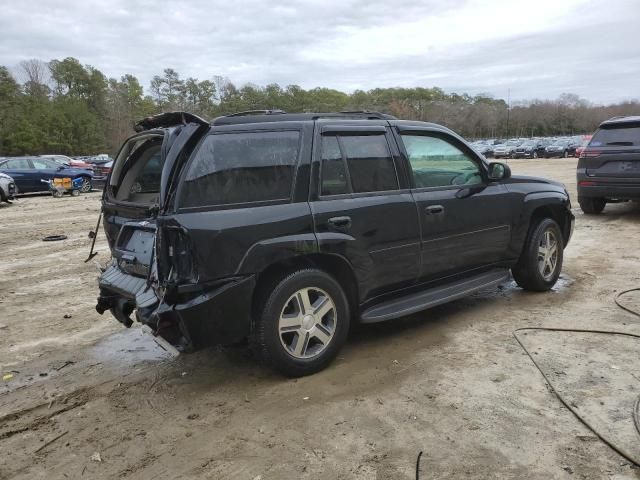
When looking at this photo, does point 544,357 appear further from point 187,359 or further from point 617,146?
point 617,146

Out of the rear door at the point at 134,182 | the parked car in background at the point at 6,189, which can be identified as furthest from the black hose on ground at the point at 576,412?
the parked car in background at the point at 6,189

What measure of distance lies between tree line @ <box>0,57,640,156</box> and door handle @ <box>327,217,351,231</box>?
3388cm

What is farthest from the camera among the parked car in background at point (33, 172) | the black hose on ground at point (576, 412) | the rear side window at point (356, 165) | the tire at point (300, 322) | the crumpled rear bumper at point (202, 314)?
the parked car in background at point (33, 172)

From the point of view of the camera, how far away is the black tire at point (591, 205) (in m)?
10.9

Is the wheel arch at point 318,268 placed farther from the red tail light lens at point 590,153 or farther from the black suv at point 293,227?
the red tail light lens at point 590,153

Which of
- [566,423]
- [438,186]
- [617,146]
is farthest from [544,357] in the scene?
[617,146]

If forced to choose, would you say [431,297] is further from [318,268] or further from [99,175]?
[99,175]

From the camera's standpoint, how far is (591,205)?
11016mm

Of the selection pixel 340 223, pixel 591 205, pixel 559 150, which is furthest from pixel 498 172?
pixel 559 150

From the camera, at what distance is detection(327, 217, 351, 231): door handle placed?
3867 millimetres

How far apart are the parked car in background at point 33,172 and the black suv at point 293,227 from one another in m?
18.4

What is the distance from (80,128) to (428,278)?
84.4 meters

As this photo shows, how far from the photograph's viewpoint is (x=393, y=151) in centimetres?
444

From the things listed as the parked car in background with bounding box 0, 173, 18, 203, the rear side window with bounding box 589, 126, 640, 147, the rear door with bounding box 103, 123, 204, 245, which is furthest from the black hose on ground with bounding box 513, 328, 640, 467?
the parked car in background with bounding box 0, 173, 18, 203
